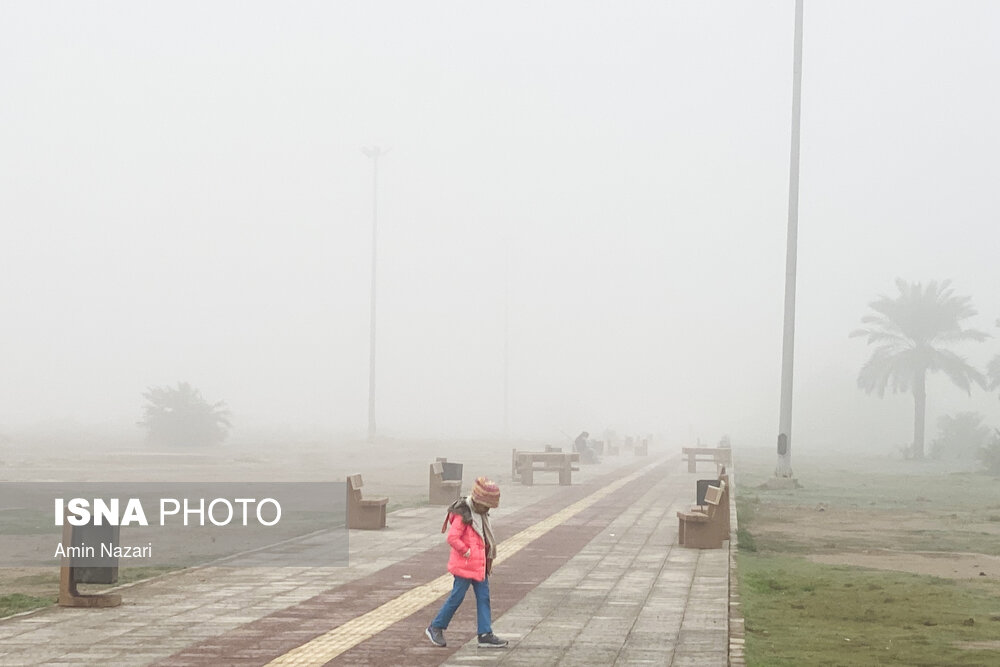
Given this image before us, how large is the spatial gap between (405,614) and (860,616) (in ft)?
14.8

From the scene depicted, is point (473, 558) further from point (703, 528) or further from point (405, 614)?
point (703, 528)

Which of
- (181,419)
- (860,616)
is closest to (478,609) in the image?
(860,616)

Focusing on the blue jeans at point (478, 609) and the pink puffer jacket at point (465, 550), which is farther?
the pink puffer jacket at point (465, 550)

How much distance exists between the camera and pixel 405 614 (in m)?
11.6

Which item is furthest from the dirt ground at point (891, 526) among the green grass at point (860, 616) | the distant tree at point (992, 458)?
the distant tree at point (992, 458)

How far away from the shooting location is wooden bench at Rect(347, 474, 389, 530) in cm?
1980

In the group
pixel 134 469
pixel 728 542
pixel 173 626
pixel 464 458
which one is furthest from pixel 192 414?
pixel 173 626

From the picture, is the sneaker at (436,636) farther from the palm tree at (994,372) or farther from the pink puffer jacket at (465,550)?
the palm tree at (994,372)

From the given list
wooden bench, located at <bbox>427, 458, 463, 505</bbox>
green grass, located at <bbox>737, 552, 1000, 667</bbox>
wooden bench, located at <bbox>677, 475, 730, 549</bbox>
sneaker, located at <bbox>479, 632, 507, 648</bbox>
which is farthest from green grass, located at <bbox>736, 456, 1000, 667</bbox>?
wooden bench, located at <bbox>427, 458, 463, 505</bbox>

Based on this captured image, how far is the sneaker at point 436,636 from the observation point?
10.1m

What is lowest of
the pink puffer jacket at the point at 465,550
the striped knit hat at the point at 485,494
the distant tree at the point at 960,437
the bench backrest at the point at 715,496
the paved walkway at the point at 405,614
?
the distant tree at the point at 960,437

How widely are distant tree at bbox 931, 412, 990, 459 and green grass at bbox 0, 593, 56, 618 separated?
67558 mm

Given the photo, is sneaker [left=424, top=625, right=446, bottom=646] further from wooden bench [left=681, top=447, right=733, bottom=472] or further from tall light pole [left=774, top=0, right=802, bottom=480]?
wooden bench [left=681, top=447, right=733, bottom=472]

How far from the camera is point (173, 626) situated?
10.9 m
